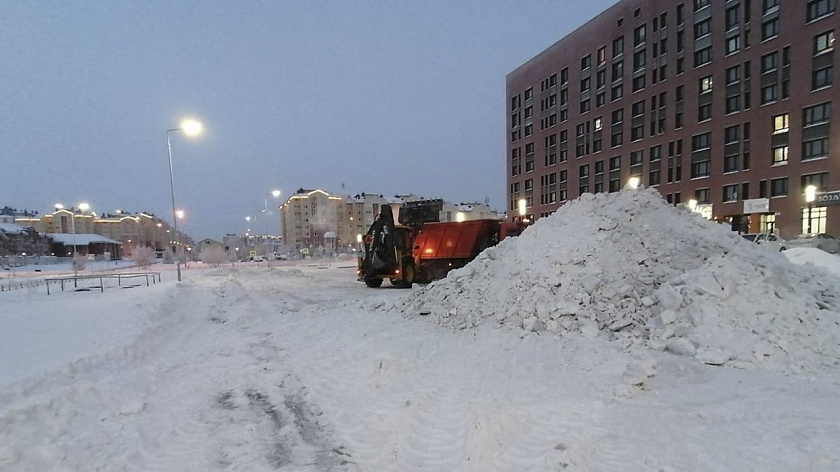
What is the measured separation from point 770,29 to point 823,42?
4516 millimetres

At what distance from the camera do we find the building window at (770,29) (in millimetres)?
37500

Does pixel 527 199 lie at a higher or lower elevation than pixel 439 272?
higher

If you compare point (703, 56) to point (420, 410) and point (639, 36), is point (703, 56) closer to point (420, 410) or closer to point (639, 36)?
point (639, 36)

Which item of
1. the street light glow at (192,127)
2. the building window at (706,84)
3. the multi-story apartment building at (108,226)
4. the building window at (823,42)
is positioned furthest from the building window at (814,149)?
the multi-story apartment building at (108,226)

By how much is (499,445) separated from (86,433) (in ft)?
13.9

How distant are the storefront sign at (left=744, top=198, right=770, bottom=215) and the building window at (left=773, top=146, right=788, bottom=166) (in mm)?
3493

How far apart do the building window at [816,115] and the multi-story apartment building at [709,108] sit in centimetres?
9

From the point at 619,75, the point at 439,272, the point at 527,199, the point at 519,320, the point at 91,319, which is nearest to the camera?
the point at 519,320

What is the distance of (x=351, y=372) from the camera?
6234mm

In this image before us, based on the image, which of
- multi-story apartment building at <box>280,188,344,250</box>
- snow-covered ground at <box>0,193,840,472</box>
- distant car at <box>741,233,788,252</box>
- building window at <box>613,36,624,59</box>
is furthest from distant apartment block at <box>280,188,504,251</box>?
snow-covered ground at <box>0,193,840,472</box>

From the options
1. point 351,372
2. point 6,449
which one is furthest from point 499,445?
point 6,449

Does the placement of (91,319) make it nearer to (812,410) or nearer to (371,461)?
(371,461)

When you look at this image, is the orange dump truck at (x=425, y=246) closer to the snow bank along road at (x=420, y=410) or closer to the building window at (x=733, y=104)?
the snow bank along road at (x=420, y=410)

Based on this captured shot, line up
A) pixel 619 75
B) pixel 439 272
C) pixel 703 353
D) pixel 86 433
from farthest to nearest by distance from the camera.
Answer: pixel 619 75, pixel 439 272, pixel 703 353, pixel 86 433
